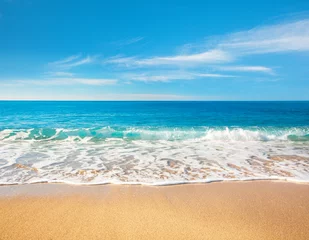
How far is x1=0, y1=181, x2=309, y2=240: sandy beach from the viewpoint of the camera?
10.4ft

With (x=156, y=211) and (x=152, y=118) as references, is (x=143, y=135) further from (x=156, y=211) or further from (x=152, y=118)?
(x=152, y=118)

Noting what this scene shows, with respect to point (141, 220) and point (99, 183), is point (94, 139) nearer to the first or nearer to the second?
point (99, 183)

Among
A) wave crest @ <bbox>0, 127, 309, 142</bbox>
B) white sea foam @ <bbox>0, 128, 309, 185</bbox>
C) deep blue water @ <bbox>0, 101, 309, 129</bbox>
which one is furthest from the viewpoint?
deep blue water @ <bbox>0, 101, 309, 129</bbox>

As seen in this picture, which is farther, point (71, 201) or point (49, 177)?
point (49, 177)

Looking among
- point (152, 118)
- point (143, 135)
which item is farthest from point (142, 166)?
point (152, 118)

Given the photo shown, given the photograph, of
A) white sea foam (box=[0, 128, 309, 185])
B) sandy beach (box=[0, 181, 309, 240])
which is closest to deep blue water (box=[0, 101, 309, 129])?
white sea foam (box=[0, 128, 309, 185])

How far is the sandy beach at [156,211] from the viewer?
3.17 meters

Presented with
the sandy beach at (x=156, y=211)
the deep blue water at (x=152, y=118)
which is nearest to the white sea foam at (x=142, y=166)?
the sandy beach at (x=156, y=211)

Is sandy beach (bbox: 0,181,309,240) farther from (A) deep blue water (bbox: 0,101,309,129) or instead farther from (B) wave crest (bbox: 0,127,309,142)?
(A) deep blue water (bbox: 0,101,309,129)

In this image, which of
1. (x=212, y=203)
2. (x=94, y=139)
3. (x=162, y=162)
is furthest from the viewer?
(x=94, y=139)

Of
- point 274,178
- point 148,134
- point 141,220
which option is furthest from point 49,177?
point 148,134

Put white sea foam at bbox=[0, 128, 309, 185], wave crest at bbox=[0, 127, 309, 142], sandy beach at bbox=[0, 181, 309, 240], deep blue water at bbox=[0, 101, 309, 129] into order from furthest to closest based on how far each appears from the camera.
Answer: deep blue water at bbox=[0, 101, 309, 129]
wave crest at bbox=[0, 127, 309, 142]
white sea foam at bbox=[0, 128, 309, 185]
sandy beach at bbox=[0, 181, 309, 240]

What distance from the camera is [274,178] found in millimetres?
5766

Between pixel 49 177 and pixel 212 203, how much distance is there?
15.4ft
